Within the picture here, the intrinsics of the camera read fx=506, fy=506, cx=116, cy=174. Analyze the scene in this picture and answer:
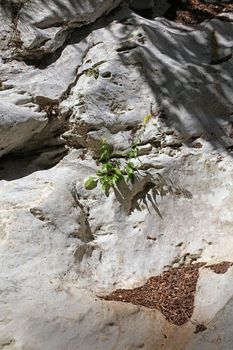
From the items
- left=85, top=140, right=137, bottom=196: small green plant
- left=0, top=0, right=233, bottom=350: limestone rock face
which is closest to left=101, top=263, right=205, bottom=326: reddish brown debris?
left=0, top=0, right=233, bottom=350: limestone rock face

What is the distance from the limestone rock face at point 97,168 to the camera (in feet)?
15.5

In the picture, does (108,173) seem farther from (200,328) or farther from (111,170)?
(200,328)

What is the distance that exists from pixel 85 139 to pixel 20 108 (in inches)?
37.9

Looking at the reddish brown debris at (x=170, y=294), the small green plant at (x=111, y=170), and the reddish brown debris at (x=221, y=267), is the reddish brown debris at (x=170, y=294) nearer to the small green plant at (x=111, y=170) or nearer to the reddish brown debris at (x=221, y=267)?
the reddish brown debris at (x=221, y=267)

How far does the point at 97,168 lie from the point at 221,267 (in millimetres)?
2063

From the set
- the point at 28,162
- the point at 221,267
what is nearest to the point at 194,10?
the point at 28,162

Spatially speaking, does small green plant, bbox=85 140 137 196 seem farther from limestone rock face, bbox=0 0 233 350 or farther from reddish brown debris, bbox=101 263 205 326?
reddish brown debris, bbox=101 263 205 326

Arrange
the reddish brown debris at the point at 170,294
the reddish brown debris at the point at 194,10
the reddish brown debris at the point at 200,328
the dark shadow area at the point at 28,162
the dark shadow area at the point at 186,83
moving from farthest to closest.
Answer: the reddish brown debris at the point at 194,10, the dark shadow area at the point at 186,83, the dark shadow area at the point at 28,162, the reddish brown debris at the point at 170,294, the reddish brown debris at the point at 200,328

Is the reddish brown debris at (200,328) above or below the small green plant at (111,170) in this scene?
below

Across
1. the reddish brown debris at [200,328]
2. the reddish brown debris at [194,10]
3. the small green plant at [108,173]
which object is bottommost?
the reddish brown debris at [200,328]

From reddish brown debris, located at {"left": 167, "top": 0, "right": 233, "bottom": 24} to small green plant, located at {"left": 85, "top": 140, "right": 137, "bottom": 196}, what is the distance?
3.14m

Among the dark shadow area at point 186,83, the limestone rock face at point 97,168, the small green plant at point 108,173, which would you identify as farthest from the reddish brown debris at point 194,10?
the small green plant at point 108,173

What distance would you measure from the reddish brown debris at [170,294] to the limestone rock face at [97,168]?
100mm

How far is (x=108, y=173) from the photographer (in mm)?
6426
